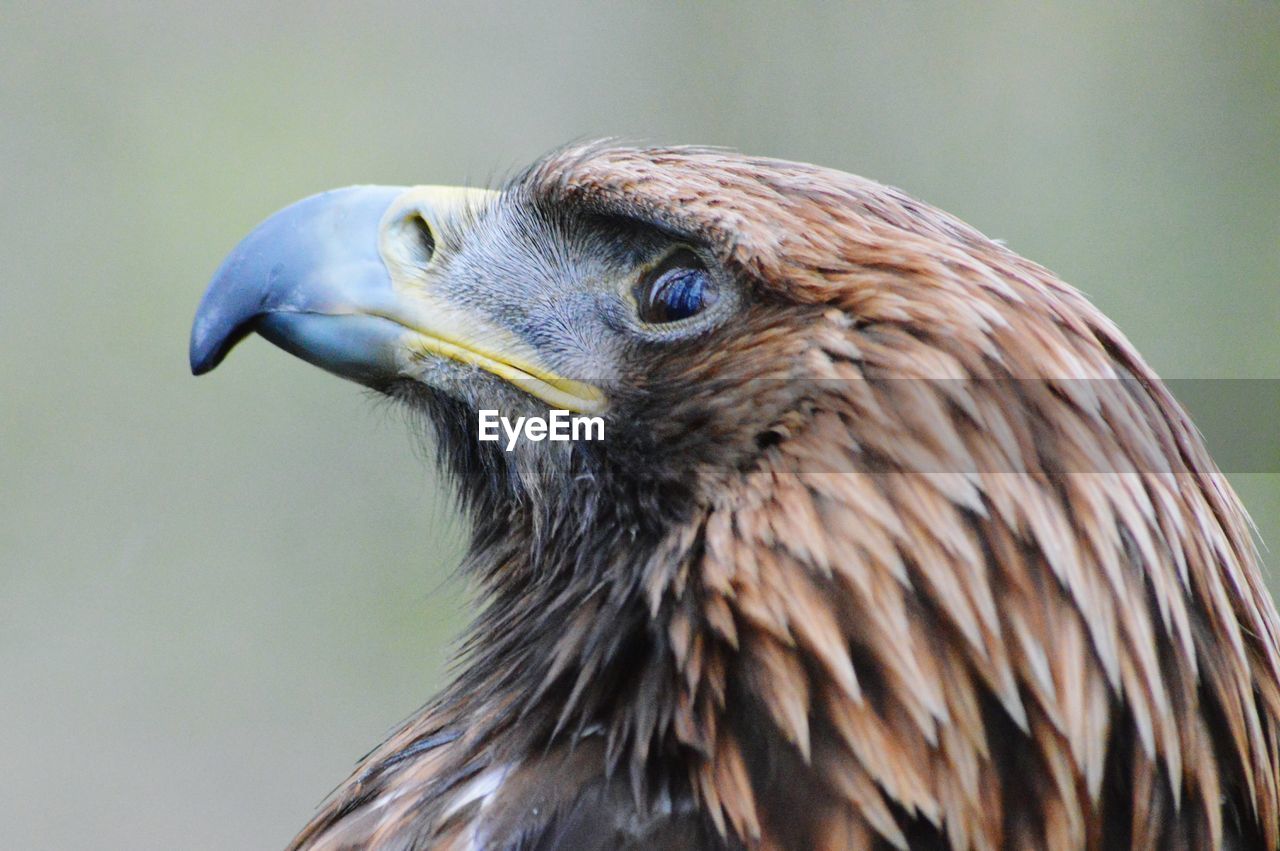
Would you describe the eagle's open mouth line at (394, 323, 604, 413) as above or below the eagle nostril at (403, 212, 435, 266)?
below

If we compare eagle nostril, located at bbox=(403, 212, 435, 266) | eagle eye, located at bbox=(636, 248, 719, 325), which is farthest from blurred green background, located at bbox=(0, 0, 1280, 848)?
eagle eye, located at bbox=(636, 248, 719, 325)

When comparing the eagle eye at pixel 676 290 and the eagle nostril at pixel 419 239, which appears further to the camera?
the eagle nostril at pixel 419 239

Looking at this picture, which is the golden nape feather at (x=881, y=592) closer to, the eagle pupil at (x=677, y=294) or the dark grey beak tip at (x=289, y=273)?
the eagle pupil at (x=677, y=294)

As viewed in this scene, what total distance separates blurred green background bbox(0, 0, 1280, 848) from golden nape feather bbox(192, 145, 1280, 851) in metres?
2.75

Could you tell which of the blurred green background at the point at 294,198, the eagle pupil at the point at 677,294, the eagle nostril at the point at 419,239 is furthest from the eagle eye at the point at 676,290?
the blurred green background at the point at 294,198

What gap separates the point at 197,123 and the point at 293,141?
0.92ft

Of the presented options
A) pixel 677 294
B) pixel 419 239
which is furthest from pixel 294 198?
pixel 677 294

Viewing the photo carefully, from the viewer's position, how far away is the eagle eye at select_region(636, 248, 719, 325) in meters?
1.10

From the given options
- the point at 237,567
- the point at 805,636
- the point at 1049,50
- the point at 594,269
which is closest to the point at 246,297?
the point at 594,269

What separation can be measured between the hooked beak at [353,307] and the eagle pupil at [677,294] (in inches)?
3.5

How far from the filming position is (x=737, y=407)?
40.8 inches

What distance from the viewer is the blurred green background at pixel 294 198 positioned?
3670mm

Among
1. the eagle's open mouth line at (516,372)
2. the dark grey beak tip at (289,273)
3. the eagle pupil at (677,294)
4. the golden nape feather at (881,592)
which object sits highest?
the dark grey beak tip at (289,273)

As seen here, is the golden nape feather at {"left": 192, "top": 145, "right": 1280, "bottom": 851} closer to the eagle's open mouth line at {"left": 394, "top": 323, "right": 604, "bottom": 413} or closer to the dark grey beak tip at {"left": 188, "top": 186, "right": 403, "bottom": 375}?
the eagle's open mouth line at {"left": 394, "top": 323, "right": 604, "bottom": 413}
